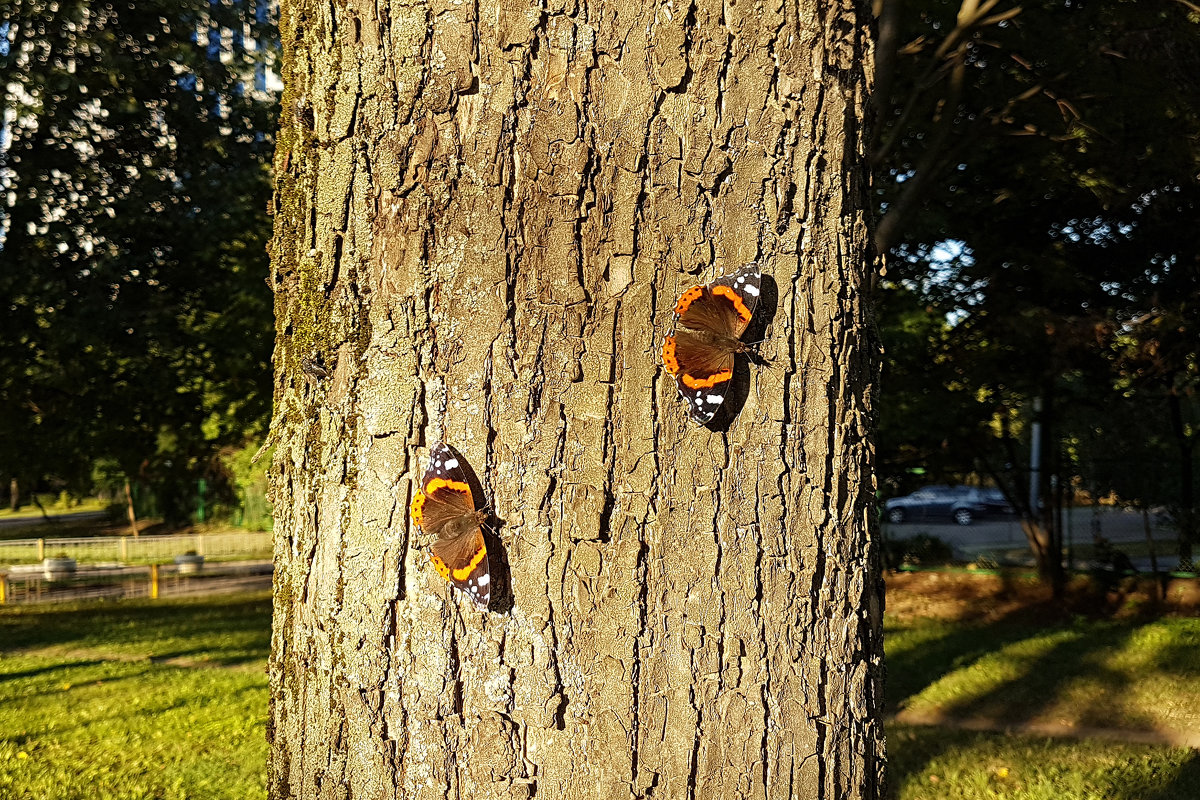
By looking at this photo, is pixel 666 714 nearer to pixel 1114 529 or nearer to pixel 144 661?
pixel 144 661

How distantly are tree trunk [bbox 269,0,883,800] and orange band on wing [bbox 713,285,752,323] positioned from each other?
0.04 metres

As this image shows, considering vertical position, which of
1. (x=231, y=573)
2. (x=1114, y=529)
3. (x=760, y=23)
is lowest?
(x=231, y=573)

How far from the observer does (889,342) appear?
10.4m

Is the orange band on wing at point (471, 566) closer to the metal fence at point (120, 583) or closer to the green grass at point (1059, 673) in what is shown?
the green grass at point (1059, 673)

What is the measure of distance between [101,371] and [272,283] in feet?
39.3

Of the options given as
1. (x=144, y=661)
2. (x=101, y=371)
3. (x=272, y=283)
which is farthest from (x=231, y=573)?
(x=272, y=283)

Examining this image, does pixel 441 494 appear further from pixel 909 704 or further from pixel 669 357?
pixel 909 704

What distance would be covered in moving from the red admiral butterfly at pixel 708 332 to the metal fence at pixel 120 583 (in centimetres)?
1582

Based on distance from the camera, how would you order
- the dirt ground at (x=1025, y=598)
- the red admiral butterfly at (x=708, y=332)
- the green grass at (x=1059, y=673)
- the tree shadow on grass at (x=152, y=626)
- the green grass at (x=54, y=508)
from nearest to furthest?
the red admiral butterfly at (x=708, y=332), the green grass at (x=1059, y=673), the tree shadow on grass at (x=152, y=626), the dirt ground at (x=1025, y=598), the green grass at (x=54, y=508)

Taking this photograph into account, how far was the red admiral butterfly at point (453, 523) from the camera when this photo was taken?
1380 millimetres

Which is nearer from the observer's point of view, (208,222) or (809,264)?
(809,264)

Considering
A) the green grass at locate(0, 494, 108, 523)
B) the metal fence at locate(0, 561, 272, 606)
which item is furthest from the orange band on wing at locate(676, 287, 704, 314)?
the green grass at locate(0, 494, 108, 523)

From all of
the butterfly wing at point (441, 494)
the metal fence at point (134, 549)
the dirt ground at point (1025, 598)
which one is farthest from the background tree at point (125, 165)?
the dirt ground at point (1025, 598)

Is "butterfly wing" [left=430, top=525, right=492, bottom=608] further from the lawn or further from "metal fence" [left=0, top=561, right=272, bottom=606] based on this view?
"metal fence" [left=0, top=561, right=272, bottom=606]
